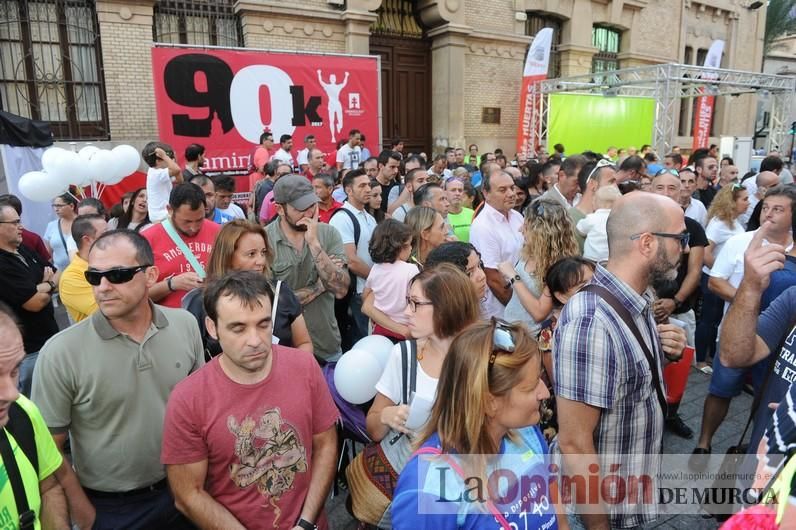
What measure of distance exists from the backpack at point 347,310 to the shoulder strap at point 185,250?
1502 millimetres

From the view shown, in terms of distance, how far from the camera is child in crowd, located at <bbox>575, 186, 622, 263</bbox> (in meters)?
4.04

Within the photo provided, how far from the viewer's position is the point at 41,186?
5984mm

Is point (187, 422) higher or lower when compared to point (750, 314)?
lower

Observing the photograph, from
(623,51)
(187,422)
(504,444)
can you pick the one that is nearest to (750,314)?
(504,444)

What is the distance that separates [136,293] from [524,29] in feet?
58.5

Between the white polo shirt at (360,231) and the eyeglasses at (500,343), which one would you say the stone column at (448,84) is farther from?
the eyeglasses at (500,343)

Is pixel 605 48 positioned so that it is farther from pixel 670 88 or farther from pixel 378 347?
pixel 378 347

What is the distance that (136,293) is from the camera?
2318 millimetres

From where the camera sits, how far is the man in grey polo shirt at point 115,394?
7.09ft

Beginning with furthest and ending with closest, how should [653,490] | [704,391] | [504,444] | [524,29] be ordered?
[524,29] → [704,391] → [653,490] → [504,444]

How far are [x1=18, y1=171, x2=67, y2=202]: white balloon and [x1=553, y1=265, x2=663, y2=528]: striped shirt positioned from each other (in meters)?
6.16

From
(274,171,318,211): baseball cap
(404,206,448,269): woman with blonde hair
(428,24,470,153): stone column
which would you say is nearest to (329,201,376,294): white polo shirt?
(404,206,448,269): woman with blonde hair

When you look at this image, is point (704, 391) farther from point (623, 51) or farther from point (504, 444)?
point (623, 51)

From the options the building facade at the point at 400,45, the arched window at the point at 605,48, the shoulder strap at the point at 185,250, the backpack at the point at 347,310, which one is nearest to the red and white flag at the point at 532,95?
the building facade at the point at 400,45
